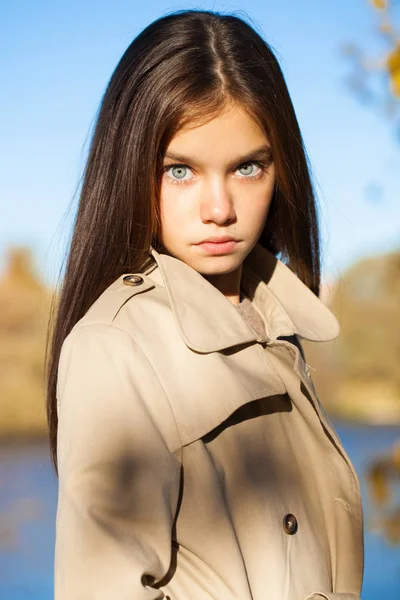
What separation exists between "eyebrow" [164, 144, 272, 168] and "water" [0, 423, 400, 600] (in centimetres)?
327

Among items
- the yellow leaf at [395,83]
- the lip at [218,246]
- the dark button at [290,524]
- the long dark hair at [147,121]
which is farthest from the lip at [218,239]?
the yellow leaf at [395,83]

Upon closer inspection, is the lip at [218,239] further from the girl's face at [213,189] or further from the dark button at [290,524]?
the dark button at [290,524]

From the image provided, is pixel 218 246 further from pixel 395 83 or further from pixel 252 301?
pixel 395 83

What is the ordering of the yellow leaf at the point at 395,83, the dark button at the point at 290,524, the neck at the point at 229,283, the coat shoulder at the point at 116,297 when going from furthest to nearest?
the yellow leaf at the point at 395,83
the neck at the point at 229,283
the dark button at the point at 290,524
the coat shoulder at the point at 116,297

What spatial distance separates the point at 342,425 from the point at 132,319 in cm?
887

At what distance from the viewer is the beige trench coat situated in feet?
4.38

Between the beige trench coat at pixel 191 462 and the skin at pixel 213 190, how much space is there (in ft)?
0.16

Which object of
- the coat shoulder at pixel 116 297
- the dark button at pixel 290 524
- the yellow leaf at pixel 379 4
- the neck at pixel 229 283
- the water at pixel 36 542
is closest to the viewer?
the coat shoulder at pixel 116 297

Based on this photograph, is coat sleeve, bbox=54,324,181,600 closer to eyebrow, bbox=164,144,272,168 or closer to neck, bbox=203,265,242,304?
eyebrow, bbox=164,144,272,168

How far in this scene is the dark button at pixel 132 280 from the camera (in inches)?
63.0

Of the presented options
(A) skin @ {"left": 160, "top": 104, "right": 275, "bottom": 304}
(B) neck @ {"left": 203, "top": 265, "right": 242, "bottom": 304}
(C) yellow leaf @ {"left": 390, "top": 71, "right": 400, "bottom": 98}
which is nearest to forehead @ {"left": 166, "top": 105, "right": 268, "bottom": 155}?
(A) skin @ {"left": 160, "top": 104, "right": 275, "bottom": 304}

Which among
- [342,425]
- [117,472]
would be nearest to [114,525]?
[117,472]

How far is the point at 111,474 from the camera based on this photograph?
1340mm

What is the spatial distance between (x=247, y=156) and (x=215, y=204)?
12 centimetres
